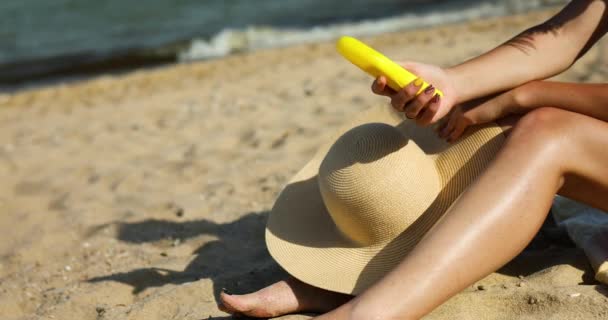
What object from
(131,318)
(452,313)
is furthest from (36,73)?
(452,313)

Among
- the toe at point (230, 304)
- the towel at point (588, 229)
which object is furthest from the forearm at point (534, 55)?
the toe at point (230, 304)

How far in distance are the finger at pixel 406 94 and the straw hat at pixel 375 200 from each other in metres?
0.16

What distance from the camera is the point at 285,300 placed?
2.23 m

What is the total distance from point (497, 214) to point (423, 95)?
40cm

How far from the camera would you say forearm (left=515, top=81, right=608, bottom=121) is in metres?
2.16

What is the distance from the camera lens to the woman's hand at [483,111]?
227 cm

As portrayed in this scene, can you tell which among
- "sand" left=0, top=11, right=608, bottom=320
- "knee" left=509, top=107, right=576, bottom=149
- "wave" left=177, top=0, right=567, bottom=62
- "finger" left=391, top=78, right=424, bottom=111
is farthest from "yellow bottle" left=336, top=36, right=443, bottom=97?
"wave" left=177, top=0, right=567, bottom=62

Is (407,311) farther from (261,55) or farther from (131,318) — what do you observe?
(261,55)

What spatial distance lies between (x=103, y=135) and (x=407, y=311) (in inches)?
147

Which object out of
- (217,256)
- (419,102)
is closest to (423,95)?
(419,102)

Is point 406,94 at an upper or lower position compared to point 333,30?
upper

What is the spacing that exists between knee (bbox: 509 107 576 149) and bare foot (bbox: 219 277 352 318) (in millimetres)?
741

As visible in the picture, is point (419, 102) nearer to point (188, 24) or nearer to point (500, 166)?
point (500, 166)

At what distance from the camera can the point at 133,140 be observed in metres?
4.89
